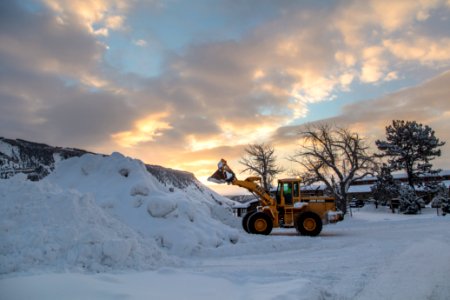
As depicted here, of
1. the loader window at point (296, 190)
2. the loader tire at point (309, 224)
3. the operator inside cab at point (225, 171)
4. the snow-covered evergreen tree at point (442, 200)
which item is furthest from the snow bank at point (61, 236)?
the snow-covered evergreen tree at point (442, 200)

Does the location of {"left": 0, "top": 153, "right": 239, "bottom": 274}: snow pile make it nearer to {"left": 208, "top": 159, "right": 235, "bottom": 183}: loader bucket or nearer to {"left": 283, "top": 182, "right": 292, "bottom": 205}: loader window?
{"left": 208, "top": 159, "right": 235, "bottom": 183}: loader bucket

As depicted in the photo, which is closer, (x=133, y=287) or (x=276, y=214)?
(x=133, y=287)

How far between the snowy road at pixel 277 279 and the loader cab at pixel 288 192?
6.70 meters

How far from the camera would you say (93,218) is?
411 inches

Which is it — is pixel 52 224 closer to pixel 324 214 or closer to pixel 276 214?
pixel 276 214

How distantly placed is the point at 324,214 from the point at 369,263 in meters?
9.13

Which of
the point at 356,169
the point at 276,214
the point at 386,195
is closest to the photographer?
the point at 276,214

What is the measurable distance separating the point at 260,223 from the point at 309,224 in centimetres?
236

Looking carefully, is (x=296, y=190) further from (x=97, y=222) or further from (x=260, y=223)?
(x=97, y=222)

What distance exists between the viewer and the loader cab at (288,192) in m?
19.0

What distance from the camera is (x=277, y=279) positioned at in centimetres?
769

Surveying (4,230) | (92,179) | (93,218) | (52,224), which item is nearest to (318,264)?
(93,218)

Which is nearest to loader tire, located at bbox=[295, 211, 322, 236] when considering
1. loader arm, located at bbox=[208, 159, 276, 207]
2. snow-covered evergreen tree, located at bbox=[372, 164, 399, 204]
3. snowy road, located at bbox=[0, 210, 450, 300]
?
loader arm, located at bbox=[208, 159, 276, 207]

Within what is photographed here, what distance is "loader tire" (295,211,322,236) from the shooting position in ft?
58.5
